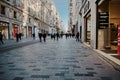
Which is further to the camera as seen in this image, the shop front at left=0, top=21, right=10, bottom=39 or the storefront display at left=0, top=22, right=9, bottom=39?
the shop front at left=0, top=21, right=10, bottom=39

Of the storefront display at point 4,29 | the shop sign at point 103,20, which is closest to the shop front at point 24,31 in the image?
the storefront display at point 4,29

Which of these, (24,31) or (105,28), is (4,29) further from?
(105,28)

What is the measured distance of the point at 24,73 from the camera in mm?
7582

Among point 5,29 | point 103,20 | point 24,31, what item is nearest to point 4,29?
point 5,29

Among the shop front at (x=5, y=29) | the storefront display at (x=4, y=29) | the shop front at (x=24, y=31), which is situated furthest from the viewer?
the shop front at (x=24, y=31)

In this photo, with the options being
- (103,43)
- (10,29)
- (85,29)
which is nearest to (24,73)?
(103,43)

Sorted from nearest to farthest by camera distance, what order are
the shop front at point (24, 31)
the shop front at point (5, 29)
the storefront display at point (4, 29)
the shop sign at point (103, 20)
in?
the shop sign at point (103, 20) → the storefront display at point (4, 29) → the shop front at point (5, 29) → the shop front at point (24, 31)

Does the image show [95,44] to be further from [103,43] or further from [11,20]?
[11,20]

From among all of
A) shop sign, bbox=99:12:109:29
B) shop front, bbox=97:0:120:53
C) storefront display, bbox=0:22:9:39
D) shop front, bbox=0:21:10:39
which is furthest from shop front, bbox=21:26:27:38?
shop sign, bbox=99:12:109:29

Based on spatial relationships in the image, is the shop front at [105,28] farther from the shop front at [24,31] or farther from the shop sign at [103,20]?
the shop front at [24,31]

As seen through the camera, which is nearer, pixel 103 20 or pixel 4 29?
pixel 103 20

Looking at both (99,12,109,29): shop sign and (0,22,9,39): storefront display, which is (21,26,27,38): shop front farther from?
(99,12,109,29): shop sign

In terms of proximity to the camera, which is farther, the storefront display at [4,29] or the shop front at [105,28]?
the storefront display at [4,29]

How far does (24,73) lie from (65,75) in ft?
4.91
